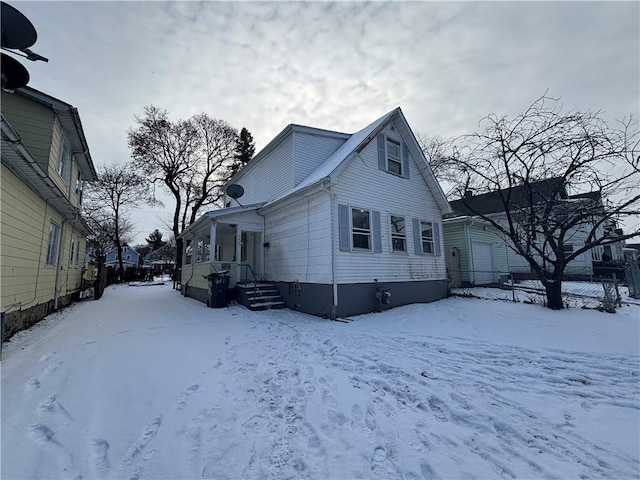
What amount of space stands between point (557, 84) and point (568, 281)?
1329 centimetres

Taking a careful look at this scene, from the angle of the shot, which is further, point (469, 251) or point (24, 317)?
point (469, 251)

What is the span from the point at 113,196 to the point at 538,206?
33406 millimetres

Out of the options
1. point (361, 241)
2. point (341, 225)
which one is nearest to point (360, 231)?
point (361, 241)

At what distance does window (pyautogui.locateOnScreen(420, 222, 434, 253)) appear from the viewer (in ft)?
38.5

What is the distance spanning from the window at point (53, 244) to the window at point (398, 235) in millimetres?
11167

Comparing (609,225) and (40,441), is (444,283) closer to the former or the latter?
(609,225)

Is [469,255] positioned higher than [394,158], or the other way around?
[394,158]

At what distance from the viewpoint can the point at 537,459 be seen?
2.41 metres

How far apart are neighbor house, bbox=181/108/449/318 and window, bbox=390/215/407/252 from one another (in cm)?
4

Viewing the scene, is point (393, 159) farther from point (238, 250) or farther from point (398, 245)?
point (238, 250)

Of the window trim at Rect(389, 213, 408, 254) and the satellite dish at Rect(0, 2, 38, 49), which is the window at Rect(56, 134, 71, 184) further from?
the window trim at Rect(389, 213, 408, 254)

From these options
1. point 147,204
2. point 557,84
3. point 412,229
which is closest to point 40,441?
point 412,229

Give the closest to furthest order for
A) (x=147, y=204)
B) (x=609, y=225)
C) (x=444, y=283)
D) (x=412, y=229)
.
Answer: (x=609, y=225) → (x=412, y=229) → (x=444, y=283) → (x=147, y=204)

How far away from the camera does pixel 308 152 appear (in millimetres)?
12156
